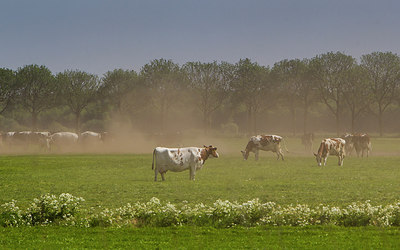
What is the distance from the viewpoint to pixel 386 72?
108250mm

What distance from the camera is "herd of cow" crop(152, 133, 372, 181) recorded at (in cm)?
3141

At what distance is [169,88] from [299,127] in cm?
4193

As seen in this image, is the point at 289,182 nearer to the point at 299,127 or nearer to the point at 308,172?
the point at 308,172

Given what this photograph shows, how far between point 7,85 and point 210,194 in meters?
88.3

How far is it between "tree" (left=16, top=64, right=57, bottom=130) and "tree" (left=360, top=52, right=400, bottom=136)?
63.5 metres

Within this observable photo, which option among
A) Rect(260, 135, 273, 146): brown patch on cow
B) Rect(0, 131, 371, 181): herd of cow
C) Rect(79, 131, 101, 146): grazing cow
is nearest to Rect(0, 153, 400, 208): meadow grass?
Rect(0, 131, 371, 181): herd of cow

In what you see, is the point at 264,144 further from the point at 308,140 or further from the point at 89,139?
the point at 89,139

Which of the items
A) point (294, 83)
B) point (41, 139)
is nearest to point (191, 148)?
point (41, 139)

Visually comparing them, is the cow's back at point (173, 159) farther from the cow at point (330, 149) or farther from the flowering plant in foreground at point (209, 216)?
the cow at point (330, 149)

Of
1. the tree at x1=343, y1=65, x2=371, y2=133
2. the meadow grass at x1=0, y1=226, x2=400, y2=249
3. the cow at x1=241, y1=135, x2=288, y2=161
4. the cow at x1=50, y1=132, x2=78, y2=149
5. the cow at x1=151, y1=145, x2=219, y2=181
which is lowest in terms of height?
the meadow grass at x1=0, y1=226, x2=400, y2=249

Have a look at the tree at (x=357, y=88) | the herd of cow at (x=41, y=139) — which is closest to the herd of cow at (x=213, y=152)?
the herd of cow at (x=41, y=139)

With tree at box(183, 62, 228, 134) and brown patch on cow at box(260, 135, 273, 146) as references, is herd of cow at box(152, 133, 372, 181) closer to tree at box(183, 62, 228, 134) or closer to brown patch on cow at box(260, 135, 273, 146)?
brown patch on cow at box(260, 135, 273, 146)

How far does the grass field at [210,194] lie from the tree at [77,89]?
69.0 meters

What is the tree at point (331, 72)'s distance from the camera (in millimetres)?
108812
